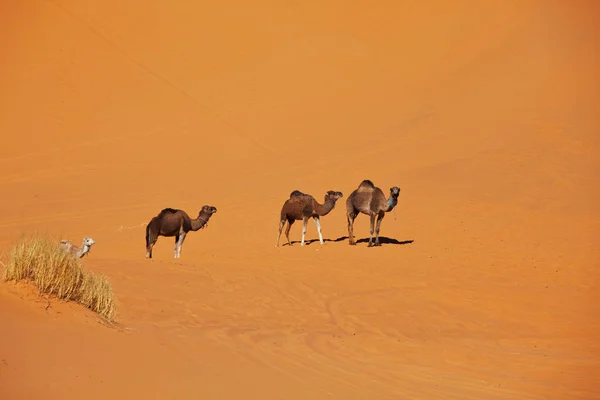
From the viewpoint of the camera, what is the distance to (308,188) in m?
30.0

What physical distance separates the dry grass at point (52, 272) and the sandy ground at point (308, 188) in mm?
193

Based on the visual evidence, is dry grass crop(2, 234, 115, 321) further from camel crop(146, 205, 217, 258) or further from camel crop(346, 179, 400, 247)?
camel crop(346, 179, 400, 247)

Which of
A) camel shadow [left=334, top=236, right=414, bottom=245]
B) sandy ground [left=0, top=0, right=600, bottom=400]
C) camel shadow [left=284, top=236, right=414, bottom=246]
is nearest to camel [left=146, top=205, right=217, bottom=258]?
sandy ground [left=0, top=0, right=600, bottom=400]

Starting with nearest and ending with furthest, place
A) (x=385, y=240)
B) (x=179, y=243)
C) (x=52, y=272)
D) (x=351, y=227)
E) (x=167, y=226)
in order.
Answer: (x=52, y=272) → (x=167, y=226) → (x=179, y=243) → (x=351, y=227) → (x=385, y=240)

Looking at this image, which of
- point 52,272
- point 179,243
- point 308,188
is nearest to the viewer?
point 52,272

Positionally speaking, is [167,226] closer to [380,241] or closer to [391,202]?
[391,202]

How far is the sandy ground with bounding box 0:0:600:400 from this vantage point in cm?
991

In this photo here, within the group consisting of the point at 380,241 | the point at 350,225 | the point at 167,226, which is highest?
the point at 350,225

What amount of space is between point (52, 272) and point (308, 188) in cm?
2111

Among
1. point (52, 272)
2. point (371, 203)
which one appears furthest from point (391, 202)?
point (52, 272)

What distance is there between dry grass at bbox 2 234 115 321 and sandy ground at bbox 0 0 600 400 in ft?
0.63

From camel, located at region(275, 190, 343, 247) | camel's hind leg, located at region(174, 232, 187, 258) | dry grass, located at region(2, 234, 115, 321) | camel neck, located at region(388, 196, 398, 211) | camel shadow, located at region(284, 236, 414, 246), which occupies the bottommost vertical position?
dry grass, located at region(2, 234, 115, 321)

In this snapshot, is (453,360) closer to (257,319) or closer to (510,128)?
(257,319)

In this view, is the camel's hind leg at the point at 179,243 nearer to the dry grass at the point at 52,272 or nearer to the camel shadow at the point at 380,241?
the camel shadow at the point at 380,241
